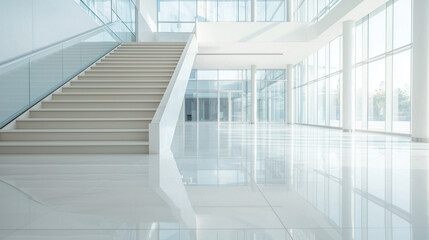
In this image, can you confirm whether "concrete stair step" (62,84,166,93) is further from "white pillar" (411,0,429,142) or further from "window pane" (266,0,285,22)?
"window pane" (266,0,285,22)

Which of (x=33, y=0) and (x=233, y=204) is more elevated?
(x=33, y=0)

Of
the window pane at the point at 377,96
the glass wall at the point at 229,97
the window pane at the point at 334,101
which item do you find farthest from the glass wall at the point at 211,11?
the window pane at the point at 377,96

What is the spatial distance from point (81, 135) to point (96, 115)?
3.39ft

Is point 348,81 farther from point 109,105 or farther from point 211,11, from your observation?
point 211,11

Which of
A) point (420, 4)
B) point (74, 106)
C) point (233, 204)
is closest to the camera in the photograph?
point (233, 204)

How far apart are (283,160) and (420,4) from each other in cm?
711

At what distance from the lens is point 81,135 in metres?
6.86

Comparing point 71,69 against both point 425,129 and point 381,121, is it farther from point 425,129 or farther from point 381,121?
point 381,121

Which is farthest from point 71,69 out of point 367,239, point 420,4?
point 420,4

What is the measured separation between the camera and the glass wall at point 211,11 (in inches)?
1085

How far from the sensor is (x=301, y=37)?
18016mm

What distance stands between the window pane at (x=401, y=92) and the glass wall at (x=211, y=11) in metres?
15.9

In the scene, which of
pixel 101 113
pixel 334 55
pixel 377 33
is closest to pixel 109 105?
pixel 101 113

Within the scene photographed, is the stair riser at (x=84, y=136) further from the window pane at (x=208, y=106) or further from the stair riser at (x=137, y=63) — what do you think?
the window pane at (x=208, y=106)
